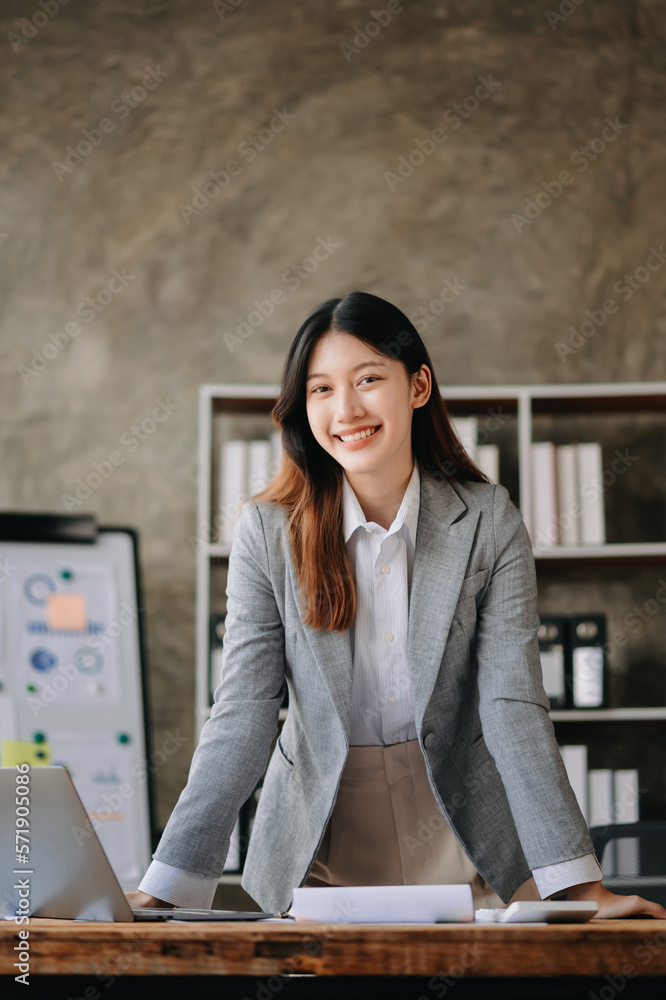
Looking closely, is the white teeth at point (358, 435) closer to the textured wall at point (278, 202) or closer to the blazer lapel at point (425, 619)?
the blazer lapel at point (425, 619)

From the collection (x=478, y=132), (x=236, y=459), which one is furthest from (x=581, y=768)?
(x=478, y=132)

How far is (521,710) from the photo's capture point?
4.59ft

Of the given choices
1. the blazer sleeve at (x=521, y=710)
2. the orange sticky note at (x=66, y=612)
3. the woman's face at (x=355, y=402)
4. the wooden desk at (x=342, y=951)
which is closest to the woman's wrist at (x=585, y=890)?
the blazer sleeve at (x=521, y=710)

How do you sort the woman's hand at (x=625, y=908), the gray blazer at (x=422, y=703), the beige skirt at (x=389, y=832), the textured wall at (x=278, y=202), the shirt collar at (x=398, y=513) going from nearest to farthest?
1. the woman's hand at (x=625, y=908)
2. the gray blazer at (x=422, y=703)
3. the beige skirt at (x=389, y=832)
4. the shirt collar at (x=398, y=513)
5. the textured wall at (x=278, y=202)

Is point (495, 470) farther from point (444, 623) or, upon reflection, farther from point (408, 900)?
point (408, 900)

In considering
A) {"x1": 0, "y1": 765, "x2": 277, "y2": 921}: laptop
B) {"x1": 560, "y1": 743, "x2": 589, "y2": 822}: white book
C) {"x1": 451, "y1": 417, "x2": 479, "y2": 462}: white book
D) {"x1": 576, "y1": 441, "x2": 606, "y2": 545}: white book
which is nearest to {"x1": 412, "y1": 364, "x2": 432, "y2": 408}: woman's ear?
{"x1": 0, "y1": 765, "x2": 277, "y2": 921}: laptop

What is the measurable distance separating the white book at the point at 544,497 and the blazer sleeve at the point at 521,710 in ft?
4.47

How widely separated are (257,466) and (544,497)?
0.90 m

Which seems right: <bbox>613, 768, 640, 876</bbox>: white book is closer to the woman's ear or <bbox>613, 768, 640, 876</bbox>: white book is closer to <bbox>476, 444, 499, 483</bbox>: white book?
<bbox>476, 444, 499, 483</bbox>: white book

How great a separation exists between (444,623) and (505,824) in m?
0.32

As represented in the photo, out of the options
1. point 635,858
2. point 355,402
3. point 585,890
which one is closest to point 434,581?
point 355,402

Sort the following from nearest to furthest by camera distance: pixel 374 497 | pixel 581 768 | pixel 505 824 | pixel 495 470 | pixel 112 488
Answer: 1. pixel 505 824
2. pixel 374 497
3. pixel 581 768
4. pixel 495 470
5. pixel 112 488

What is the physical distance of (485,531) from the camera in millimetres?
1564

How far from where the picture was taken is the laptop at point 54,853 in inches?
38.0
